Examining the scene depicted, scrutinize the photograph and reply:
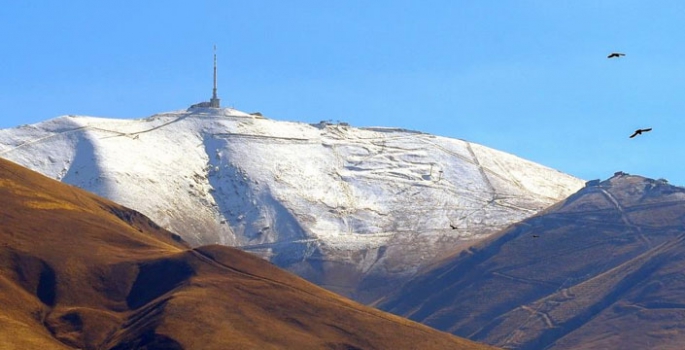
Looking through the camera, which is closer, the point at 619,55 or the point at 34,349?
the point at 619,55

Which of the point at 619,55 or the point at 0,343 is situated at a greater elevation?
the point at 619,55

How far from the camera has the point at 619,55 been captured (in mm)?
109812

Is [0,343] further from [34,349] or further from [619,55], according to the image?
[619,55]

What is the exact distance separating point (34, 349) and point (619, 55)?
110 m

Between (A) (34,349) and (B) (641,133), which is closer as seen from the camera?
(B) (641,133)

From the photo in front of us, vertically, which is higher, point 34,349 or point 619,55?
point 619,55

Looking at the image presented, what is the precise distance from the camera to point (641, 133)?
4247 inches

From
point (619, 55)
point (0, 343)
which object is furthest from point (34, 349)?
point (619, 55)

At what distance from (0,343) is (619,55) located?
110 m

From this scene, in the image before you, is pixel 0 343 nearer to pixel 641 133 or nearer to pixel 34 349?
pixel 34 349

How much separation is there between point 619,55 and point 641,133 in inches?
224

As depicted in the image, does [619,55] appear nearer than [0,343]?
Yes

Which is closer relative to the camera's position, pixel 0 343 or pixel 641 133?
pixel 641 133

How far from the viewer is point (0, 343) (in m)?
198
